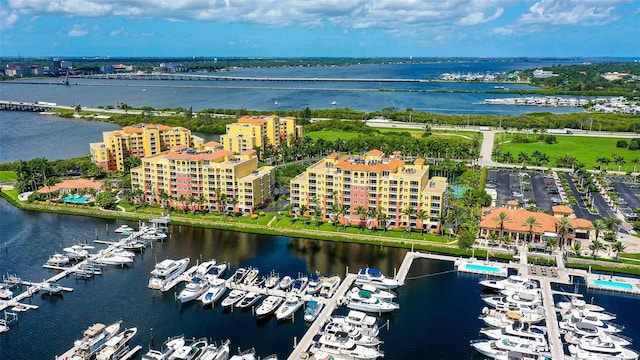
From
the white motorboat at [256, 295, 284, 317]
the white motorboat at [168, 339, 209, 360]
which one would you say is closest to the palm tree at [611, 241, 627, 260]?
the white motorboat at [256, 295, 284, 317]

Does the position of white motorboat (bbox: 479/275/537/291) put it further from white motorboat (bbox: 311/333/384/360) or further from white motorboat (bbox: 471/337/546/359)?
white motorboat (bbox: 311/333/384/360)

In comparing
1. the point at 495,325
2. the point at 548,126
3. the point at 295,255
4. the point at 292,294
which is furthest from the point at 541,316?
the point at 548,126

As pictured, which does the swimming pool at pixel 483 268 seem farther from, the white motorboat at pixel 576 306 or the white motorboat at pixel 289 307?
the white motorboat at pixel 289 307

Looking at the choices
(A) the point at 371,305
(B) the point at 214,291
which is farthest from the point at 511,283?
(B) the point at 214,291

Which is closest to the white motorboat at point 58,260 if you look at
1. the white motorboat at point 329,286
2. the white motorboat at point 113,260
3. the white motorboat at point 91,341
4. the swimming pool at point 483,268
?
the white motorboat at point 113,260

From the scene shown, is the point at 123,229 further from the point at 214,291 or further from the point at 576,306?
the point at 576,306

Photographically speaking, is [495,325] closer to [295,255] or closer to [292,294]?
[292,294]
